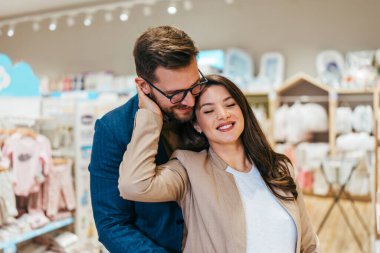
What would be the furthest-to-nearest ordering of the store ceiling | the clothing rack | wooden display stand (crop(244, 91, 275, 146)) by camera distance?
the store ceiling, the clothing rack, wooden display stand (crop(244, 91, 275, 146))

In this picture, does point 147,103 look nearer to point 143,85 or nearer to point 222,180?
point 143,85

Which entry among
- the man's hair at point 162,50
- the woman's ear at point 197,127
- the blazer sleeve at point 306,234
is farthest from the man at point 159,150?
the blazer sleeve at point 306,234

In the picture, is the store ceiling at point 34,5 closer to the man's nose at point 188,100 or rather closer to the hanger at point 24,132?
the hanger at point 24,132

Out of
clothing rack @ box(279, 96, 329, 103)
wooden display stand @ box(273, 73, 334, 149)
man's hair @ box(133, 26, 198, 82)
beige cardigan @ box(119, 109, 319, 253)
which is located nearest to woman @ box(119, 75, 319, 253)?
beige cardigan @ box(119, 109, 319, 253)

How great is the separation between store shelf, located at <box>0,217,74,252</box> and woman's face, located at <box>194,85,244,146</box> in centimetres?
174

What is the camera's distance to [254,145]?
1.48 metres

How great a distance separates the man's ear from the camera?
50.1 inches

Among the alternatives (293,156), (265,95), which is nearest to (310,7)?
(265,95)

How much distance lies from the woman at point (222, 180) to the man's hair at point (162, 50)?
12 cm

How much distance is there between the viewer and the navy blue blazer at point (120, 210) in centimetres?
127

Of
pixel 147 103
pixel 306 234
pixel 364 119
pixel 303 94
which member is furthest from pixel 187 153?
pixel 303 94

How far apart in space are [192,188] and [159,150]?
20cm

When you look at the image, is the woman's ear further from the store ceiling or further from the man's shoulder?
the store ceiling

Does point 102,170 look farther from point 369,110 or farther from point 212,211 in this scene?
point 369,110
